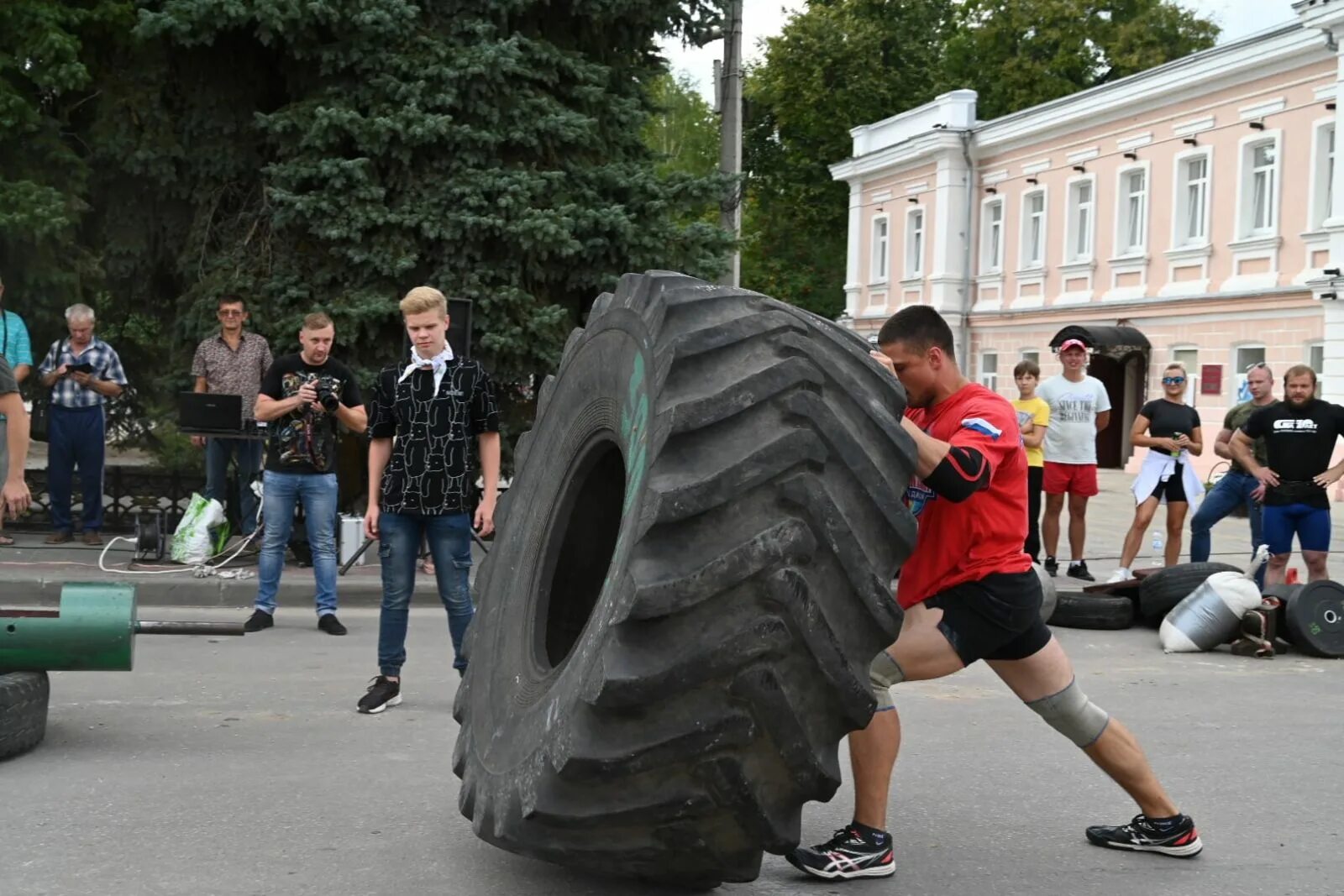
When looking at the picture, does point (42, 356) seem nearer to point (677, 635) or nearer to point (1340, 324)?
point (677, 635)

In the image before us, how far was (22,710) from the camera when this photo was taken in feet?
20.3

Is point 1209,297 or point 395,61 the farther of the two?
point 1209,297

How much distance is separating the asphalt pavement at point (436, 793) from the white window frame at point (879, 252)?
37.8 metres

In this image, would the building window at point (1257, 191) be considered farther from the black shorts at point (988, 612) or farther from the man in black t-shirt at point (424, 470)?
the black shorts at point (988, 612)

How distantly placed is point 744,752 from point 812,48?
4826cm

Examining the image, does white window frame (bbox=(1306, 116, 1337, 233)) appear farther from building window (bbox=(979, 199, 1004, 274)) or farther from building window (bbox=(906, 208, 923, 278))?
building window (bbox=(906, 208, 923, 278))

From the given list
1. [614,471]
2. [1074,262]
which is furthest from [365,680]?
[1074,262]

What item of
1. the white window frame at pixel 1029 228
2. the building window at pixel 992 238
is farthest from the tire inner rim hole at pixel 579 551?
the building window at pixel 992 238

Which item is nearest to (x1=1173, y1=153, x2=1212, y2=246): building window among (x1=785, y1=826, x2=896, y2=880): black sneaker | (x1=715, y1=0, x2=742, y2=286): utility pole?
(x1=715, y1=0, x2=742, y2=286): utility pole

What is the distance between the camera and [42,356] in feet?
47.3

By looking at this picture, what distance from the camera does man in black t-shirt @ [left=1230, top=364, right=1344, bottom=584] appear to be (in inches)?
441

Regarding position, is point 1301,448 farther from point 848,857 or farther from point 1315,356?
point 1315,356

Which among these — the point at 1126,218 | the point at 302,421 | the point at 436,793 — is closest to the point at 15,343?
the point at 302,421

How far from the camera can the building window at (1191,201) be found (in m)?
32.5
